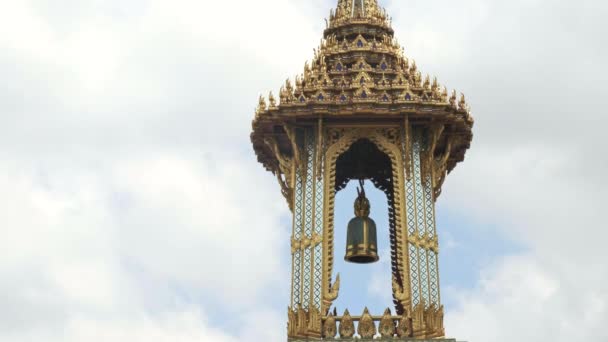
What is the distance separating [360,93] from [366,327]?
19.8 feet

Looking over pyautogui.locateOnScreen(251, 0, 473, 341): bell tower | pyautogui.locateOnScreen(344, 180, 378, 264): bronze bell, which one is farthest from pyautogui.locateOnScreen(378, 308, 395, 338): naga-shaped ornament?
pyautogui.locateOnScreen(344, 180, 378, 264): bronze bell

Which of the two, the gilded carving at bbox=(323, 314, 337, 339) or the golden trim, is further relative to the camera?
the golden trim

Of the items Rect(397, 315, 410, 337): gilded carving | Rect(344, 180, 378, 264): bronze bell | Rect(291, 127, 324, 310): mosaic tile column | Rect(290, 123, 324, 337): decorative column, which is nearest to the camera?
Rect(397, 315, 410, 337): gilded carving

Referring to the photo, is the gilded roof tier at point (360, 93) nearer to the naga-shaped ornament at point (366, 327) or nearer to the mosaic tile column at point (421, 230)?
the mosaic tile column at point (421, 230)

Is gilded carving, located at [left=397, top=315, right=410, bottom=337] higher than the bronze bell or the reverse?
the reverse

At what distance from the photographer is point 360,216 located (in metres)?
43.9

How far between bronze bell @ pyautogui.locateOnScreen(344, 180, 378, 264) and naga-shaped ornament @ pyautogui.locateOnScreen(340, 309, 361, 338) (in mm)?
3356

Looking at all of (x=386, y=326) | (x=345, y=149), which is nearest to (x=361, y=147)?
(x=345, y=149)

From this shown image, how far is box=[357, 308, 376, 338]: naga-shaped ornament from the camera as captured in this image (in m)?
39.7

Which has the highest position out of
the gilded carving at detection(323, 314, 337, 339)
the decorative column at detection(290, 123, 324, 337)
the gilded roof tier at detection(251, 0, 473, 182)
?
the gilded roof tier at detection(251, 0, 473, 182)

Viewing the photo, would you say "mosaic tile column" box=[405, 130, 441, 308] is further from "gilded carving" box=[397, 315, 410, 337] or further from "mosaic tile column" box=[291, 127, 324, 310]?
"mosaic tile column" box=[291, 127, 324, 310]

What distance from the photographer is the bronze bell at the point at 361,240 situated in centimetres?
4309

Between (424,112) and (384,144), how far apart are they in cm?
140

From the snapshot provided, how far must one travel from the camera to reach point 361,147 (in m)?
44.6
